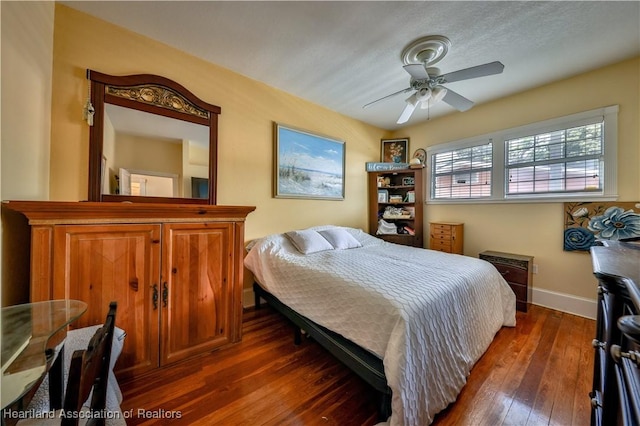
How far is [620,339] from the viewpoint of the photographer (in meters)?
0.72

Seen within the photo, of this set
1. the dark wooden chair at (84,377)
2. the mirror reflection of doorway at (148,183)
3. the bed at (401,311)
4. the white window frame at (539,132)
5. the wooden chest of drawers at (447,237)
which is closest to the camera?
the dark wooden chair at (84,377)

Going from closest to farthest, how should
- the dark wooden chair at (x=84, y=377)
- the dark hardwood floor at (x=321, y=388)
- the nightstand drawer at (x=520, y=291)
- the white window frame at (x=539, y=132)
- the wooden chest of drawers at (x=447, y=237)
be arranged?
the dark wooden chair at (x=84, y=377)
the dark hardwood floor at (x=321, y=388)
the white window frame at (x=539, y=132)
the nightstand drawer at (x=520, y=291)
the wooden chest of drawers at (x=447, y=237)

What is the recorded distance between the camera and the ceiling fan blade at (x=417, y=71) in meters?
1.90

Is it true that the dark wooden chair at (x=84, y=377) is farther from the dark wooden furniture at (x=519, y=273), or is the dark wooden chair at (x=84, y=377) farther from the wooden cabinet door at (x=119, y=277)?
the dark wooden furniture at (x=519, y=273)

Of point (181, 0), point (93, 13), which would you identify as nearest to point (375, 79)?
point (181, 0)

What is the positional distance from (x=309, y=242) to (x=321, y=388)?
4.48 feet

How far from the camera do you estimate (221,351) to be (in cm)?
192

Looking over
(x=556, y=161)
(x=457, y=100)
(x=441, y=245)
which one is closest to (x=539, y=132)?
(x=556, y=161)

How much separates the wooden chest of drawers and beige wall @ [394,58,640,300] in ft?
0.66

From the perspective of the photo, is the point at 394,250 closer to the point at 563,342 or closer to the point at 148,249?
the point at 563,342

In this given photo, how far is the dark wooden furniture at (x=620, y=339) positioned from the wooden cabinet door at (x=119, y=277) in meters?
2.12

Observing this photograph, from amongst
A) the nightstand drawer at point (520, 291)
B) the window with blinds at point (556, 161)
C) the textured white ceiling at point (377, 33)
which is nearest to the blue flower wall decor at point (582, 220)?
the window with blinds at point (556, 161)

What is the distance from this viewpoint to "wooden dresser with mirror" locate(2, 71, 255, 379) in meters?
1.36

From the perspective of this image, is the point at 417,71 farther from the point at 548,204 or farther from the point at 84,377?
the point at 84,377
